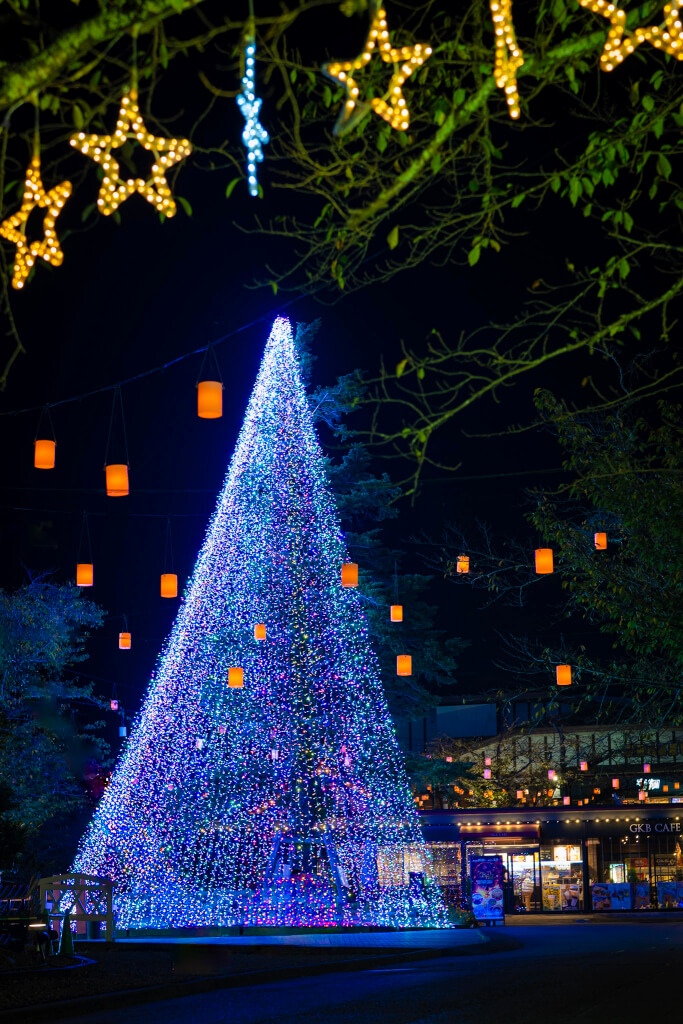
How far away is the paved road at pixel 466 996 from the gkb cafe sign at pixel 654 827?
23329 mm

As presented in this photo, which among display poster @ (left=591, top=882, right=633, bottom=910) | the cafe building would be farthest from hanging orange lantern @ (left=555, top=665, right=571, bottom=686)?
display poster @ (left=591, top=882, right=633, bottom=910)

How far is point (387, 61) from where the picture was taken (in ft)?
22.2

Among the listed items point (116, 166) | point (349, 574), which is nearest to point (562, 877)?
point (349, 574)

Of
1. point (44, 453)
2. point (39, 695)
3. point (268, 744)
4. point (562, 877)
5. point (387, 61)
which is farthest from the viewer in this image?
point (562, 877)

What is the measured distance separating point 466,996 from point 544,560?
7877 mm

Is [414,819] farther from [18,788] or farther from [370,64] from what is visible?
[370,64]

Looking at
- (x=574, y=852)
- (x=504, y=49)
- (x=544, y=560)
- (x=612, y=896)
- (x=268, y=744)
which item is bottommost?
(x=612, y=896)

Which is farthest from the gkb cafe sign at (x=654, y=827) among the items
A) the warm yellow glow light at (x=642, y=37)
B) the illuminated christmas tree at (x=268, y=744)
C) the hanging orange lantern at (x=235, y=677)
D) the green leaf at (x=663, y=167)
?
the warm yellow glow light at (x=642, y=37)

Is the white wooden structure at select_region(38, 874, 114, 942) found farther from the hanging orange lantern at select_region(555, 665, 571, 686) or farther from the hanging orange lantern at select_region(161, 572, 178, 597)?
the hanging orange lantern at select_region(555, 665, 571, 686)

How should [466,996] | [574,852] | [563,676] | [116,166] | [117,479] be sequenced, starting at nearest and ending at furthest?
[116,166], [466,996], [117,479], [563,676], [574,852]

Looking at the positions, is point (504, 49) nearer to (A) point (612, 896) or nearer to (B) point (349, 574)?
(B) point (349, 574)

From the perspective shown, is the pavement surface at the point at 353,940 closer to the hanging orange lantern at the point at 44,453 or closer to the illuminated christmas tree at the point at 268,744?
the illuminated christmas tree at the point at 268,744

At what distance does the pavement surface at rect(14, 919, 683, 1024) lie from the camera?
1098 centimetres

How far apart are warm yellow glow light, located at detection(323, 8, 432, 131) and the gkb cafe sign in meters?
39.4
